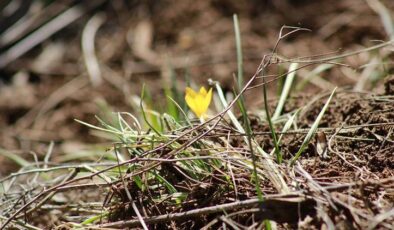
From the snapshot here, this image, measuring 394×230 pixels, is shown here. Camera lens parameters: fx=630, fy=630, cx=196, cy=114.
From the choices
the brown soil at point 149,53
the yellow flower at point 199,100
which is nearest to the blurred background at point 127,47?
the brown soil at point 149,53

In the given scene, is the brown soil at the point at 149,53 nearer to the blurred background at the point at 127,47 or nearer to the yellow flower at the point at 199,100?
the blurred background at the point at 127,47

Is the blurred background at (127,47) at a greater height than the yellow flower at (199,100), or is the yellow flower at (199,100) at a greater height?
the blurred background at (127,47)

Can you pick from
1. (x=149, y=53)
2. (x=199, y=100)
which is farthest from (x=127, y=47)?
(x=199, y=100)

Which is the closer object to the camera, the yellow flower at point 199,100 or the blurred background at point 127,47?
the yellow flower at point 199,100

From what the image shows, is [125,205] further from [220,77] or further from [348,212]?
[220,77]

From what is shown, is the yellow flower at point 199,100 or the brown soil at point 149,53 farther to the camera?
the brown soil at point 149,53

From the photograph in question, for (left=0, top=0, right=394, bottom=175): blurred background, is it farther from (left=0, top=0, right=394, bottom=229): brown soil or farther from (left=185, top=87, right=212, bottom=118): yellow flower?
(left=185, top=87, right=212, bottom=118): yellow flower
